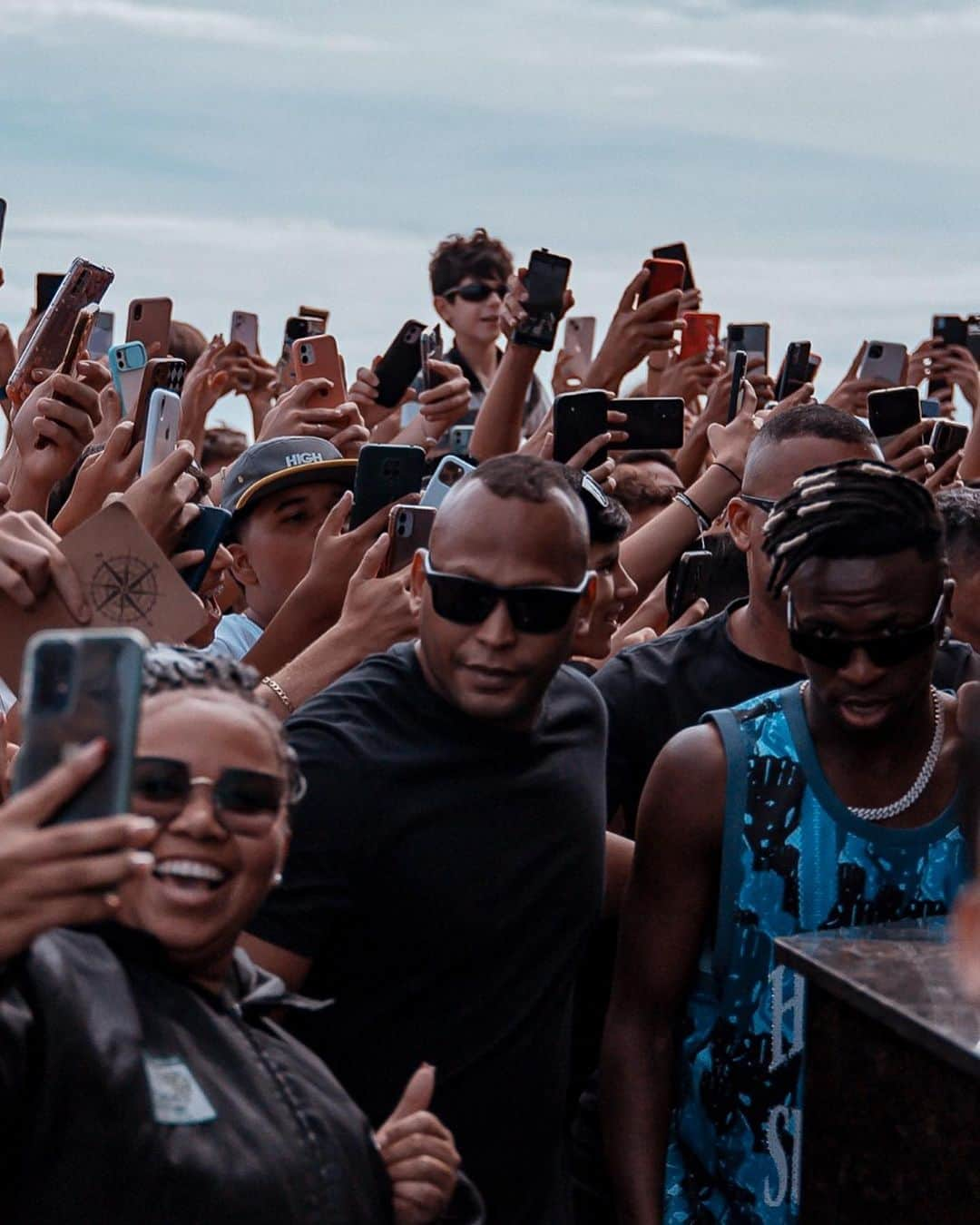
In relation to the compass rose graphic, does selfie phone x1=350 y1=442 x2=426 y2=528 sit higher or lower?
higher

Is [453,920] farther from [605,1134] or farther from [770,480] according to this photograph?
[770,480]

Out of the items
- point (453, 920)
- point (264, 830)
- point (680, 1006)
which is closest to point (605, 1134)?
point (680, 1006)

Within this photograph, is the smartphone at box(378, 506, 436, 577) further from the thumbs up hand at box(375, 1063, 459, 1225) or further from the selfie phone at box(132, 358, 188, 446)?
the thumbs up hand at box(375, 1063, 459, 1225)

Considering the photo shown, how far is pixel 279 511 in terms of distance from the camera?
492 centimetres

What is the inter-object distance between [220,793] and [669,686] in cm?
186

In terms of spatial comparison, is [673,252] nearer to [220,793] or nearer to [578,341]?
[578,341]

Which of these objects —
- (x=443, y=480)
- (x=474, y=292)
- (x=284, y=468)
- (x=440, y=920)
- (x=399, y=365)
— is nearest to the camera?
(x=440, y=920)

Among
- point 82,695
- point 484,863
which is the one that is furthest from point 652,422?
point 82,695

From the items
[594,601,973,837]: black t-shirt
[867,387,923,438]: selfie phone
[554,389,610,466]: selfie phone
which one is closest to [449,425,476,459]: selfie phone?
[554,389,610,466]: selfie phone

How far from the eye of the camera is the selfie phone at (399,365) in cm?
670

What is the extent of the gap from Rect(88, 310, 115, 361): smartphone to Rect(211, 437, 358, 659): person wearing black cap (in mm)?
2734

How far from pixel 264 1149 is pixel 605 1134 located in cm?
125

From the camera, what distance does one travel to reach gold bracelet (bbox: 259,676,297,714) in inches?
144

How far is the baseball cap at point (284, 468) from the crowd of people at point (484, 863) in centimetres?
66
